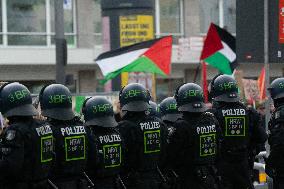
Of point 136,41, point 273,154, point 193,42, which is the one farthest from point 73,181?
point 193,42

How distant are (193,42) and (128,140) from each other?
21.7 metres

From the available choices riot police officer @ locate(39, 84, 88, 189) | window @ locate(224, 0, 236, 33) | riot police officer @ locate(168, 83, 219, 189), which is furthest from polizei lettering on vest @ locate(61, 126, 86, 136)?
window @ locate(224, 0, 236, 33)

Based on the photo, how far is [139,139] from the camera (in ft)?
26.0

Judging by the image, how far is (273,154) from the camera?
8.72m

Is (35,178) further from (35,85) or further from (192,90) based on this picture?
(35,85)

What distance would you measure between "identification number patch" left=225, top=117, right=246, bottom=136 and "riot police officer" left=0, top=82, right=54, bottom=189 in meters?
→ 2.82

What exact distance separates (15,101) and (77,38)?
2134 cm

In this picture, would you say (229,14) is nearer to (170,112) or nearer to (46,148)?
(170,112)

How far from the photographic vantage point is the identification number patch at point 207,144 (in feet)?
27.2

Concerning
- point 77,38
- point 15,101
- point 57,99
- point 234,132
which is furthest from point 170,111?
point 77,38

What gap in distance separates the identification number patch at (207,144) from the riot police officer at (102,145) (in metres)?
1.05

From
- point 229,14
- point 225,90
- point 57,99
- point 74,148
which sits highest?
point 229,14

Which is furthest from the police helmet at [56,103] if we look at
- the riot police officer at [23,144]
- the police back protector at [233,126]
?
the police back protector at [233,126]

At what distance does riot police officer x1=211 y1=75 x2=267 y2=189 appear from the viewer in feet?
30.1
